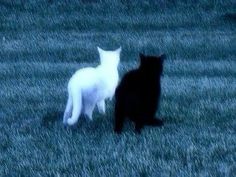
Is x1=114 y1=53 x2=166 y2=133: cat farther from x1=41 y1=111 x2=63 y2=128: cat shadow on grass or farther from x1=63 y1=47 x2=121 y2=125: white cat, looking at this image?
x1=41 y1=111 x2=63 y2=128: cat shadow on grass

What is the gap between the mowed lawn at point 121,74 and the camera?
7.34m

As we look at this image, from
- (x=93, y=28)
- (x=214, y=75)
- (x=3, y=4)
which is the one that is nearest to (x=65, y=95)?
(x=214, y=75)

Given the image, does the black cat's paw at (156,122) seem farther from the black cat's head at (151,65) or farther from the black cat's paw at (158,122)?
the black cat's head at (151,65)

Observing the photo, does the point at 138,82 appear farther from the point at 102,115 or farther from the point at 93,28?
the point at 93,28

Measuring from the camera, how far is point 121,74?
1533cm

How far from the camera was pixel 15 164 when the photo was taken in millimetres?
7297

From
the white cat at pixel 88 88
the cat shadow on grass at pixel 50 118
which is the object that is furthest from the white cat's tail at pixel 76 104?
the cat shadow on grass at pixel 50 118

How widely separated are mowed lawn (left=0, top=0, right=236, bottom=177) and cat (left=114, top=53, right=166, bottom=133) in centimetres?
19

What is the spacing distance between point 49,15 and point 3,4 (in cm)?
267

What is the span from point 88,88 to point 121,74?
647cm

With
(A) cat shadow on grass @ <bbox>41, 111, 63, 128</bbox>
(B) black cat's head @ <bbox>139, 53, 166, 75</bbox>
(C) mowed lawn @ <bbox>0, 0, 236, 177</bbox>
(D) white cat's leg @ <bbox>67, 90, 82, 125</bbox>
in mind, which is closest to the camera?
(C) mowed lawn @ <bbox>0, 0, 236, 177</bbox>

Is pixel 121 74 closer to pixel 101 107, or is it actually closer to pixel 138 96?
pixel 101 107

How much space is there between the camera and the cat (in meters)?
8.62

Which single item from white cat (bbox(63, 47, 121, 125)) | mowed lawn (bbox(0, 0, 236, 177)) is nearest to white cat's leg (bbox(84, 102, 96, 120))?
white cat (bbox(63, 47, 121, 125))
